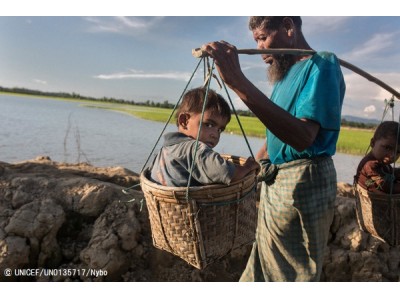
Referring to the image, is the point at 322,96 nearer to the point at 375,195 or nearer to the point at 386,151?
the point at 375,195

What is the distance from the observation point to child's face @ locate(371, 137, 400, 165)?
2336 mm

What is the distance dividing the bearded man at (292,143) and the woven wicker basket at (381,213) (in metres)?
0.66

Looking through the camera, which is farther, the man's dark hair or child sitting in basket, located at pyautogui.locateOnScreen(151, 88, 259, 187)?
the man's dark hair

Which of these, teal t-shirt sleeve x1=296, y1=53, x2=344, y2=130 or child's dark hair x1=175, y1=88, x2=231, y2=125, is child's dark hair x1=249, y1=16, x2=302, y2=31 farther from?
child's dark hair x1=175, y1=88, x2=231, y2=125

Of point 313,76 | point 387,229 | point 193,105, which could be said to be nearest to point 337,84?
point 313,76

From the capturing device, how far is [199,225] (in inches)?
54.5

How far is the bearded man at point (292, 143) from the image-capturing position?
4.41 ft

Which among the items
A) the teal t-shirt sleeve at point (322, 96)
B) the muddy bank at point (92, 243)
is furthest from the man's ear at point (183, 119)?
the muddy bank at point (92, 243)

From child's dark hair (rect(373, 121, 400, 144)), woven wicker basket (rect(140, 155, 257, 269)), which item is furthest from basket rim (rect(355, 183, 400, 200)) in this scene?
woven wicker basket (rect(140, 155, 257, 269))

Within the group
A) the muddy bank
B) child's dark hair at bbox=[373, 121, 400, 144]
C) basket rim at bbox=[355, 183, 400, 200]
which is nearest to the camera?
basket rim at bbox=[355, 183, 400, 200]

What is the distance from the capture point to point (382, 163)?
235 centimetres

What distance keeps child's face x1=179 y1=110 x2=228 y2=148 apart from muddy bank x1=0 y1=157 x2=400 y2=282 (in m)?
1.49

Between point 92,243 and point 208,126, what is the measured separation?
1.78 meters

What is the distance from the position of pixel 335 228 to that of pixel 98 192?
7.77 ft
